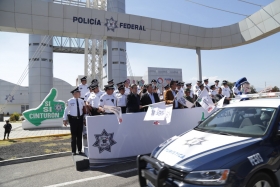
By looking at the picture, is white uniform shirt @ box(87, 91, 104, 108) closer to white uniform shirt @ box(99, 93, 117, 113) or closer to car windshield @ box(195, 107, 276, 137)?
white uniform shirt @ box(99, 93, 117, 113)

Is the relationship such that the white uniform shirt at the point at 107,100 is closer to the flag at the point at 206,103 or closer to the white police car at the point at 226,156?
the flag at the point at 206,103

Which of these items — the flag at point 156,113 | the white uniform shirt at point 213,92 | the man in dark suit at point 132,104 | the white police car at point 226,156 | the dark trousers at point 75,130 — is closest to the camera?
the white police car at point 226,156

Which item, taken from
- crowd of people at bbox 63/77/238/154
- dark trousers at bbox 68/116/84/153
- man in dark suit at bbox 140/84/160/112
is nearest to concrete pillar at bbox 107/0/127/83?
crowd of people at bbox 63/77/238/154

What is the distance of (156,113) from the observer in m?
5.97

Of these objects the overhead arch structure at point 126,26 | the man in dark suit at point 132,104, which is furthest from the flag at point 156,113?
the overhead arch structure at point 126,26

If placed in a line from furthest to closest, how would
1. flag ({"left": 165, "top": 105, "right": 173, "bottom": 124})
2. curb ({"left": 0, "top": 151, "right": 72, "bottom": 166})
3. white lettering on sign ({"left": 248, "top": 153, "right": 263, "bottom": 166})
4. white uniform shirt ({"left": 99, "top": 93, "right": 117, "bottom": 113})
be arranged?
white uniform shirt ({"left": 99, "top": 93, "right": 117, "bottom": 113})
curb ({"left": 0, "top": 151, "right": 72, "bottom": 166})
flag ({"left": 165, "top": 105, "right": 173, "bottom": 124})
white lettering on sign ({"left": 248, "top": 153, "right": 263, "bottom": 166})

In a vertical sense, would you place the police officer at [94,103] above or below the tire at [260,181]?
above

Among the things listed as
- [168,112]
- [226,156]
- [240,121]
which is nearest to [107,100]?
[168,112]

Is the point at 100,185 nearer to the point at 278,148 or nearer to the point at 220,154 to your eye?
the point at 220,154

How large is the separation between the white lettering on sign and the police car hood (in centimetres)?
10

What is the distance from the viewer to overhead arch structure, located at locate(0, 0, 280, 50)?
10195mm

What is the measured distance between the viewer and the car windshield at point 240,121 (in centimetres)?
345

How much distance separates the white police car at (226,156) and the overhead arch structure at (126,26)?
9357mm

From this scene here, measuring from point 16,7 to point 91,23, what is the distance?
3.45m
